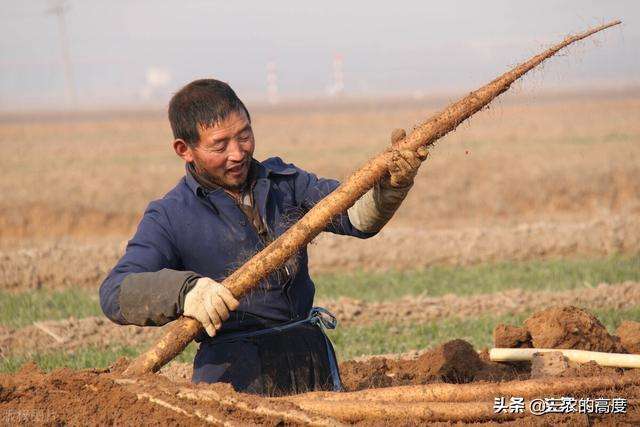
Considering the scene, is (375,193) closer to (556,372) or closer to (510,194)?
(556,372)

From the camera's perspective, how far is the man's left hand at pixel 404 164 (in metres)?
4.06

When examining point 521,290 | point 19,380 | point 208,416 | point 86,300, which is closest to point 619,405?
point 208,416

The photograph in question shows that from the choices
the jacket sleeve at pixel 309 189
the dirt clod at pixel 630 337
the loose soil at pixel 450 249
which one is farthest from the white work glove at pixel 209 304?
the loose soil at pixel 450 249

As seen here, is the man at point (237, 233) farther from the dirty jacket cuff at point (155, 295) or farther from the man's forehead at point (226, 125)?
the dirty jacket cuff at point (155, 295)

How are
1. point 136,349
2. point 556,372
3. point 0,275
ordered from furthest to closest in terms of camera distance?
point 0,275 < point 136,349 < point 556,372

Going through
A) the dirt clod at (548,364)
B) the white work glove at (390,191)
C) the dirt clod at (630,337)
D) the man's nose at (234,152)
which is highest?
the man's nose at (234,152)

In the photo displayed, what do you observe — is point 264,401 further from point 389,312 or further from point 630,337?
point 389,312

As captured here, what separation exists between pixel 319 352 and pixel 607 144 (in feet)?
69.9

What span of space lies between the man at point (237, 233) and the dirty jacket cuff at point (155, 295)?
0.65ft

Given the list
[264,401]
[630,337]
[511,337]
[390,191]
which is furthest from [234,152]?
[630,337]

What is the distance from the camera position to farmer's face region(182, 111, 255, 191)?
429 centimetres

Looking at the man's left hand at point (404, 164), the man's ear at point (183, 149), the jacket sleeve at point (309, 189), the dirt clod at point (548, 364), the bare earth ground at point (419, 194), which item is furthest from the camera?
the bare earth ground at point (419, 194)

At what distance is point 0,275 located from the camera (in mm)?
11648

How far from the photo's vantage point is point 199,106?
4324 mm
